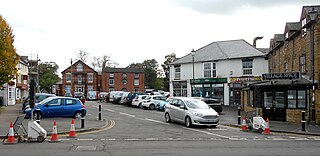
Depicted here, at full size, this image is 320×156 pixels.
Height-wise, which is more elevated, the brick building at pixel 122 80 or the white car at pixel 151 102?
the brick building at pixel 122 80

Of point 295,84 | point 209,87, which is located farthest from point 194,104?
point 209,87

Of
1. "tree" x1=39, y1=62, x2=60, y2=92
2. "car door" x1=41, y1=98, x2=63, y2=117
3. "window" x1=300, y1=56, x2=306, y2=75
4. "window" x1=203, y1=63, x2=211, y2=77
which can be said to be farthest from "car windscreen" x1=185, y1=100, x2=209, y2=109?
"tree" x1=39, y1=62, x2=60, y2=92

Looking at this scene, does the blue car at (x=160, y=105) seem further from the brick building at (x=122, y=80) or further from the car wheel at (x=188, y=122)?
the brick building at (x=122, y=80)

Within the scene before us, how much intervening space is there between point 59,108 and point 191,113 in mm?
8965

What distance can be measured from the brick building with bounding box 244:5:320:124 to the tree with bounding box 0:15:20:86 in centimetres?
1933

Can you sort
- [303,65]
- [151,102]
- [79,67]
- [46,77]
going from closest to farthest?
[303,65]
[151,102]
[79,67]
[46,77]

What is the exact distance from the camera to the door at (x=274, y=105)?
25000 millimetres

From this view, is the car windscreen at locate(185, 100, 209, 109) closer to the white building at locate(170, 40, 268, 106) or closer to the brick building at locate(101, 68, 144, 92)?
the white building at locate(170, 40, 268, 106)

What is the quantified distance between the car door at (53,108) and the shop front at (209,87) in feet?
75.8

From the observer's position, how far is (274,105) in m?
25.6

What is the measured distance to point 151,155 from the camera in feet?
35.4

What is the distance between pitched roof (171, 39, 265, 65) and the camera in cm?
4494

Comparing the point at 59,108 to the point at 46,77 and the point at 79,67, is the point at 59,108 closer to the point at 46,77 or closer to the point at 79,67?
the point at 79,67

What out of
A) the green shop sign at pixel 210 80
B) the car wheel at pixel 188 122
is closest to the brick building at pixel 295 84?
the car wheel at pixel 188 122
